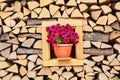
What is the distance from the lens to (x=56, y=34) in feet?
14.2

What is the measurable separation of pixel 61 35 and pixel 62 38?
0.05m

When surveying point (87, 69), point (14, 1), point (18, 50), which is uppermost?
point (14, 1)

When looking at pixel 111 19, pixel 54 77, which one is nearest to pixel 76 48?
pixel 54 77

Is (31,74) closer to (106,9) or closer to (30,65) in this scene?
(30,65)

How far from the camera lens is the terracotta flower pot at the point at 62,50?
4.35m

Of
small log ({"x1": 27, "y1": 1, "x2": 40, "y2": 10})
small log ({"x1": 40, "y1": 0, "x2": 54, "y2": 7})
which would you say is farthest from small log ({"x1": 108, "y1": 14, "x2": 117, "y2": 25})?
small log ({"x1": 27, "y1": 1, "x2": 40, "y2": 10})

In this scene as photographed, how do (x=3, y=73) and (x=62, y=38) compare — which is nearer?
(x=62, y=38)

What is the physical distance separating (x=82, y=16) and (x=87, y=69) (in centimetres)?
69

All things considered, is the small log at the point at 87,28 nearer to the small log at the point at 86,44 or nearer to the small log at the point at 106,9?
the small log at the point at 86,44

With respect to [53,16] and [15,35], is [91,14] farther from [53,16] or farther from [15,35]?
[15,35]

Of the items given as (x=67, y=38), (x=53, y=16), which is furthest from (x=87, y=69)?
(x=53, y=16)

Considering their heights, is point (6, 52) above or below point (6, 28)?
below

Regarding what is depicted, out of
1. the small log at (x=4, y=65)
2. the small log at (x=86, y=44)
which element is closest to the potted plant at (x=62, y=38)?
the small log at (x=86, y=44)

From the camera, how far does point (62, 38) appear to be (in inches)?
171
